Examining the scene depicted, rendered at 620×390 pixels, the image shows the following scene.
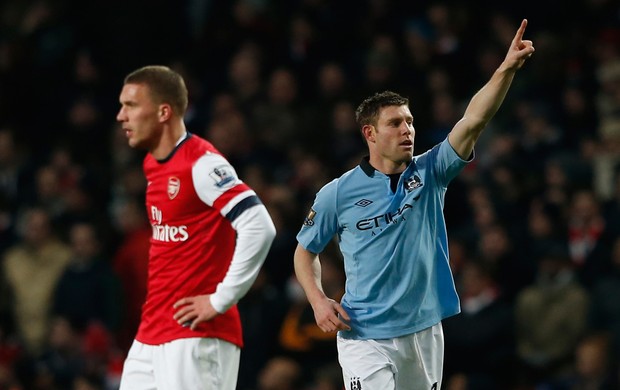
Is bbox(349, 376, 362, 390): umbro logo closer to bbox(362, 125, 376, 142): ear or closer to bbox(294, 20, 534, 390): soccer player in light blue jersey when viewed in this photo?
bbox(294, 20, 534, 390): soccer player in light blue jersey

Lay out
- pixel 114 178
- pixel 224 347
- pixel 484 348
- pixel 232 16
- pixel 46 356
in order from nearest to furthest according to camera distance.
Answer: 1. pixel 224 347
2. pixel 484 348
3. pixel 46 356
4. pixel 114 178
5. pixel 232 16

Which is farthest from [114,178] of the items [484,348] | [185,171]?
[185,171]

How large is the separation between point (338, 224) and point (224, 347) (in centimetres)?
90

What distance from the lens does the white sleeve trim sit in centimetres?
632

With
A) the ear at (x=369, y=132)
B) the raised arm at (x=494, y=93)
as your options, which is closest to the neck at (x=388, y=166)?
the ear at (x=369, y=132)

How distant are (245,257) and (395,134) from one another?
102cm

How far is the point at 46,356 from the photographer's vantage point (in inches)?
455

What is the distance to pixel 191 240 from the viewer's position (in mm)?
6602

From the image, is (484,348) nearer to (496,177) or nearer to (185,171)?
(496,177)

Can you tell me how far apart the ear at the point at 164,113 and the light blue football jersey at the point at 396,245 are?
0.96 meters

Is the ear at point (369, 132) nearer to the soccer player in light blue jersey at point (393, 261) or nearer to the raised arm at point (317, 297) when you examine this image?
the soccer player in light blue jersey at point (393, 261)

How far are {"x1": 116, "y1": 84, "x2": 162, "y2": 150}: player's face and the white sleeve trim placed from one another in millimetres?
785

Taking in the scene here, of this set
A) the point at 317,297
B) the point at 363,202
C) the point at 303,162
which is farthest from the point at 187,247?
the point at 303,162

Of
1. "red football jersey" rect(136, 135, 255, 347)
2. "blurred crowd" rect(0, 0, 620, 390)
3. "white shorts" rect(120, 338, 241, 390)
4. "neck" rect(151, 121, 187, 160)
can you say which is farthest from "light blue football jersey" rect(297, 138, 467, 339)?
"blurred crowd" rect(0, 0, 620, 390)
